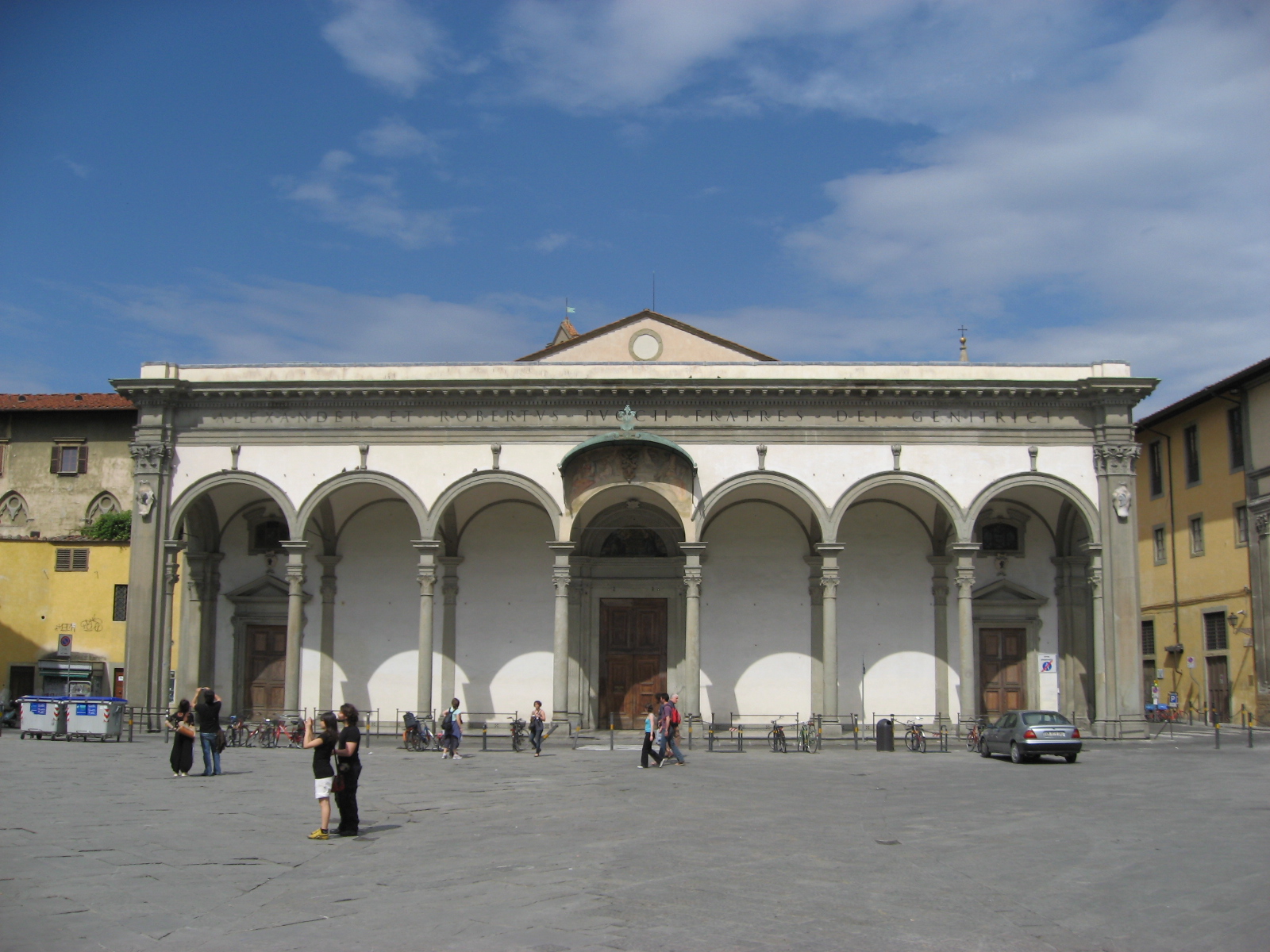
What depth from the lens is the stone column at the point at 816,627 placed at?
2808cm

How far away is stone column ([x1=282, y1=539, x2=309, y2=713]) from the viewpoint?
26609 mm

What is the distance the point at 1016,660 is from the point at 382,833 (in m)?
20.8

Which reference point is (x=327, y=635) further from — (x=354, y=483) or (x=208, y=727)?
(x=208, y=727)

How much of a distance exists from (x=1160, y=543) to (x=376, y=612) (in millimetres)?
25595

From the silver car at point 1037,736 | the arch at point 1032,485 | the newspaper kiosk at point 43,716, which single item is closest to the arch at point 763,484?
the arch at point 1032,485

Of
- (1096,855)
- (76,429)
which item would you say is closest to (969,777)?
(1096,855)

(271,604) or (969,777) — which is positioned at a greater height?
(271,604)

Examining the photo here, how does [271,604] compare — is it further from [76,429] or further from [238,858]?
[238,858]

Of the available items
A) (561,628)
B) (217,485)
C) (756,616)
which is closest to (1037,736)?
(756,616)

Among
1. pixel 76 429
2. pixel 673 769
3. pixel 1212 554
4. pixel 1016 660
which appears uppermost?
pixel 76 429

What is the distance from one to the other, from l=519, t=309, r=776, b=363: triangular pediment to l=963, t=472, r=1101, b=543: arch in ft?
24.7

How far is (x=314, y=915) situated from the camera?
8227 mm

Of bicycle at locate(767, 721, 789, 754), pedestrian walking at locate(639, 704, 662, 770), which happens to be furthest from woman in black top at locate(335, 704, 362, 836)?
bicycle at locate(767, 721, 789, 754)

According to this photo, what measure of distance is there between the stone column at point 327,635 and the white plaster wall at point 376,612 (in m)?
0.13
